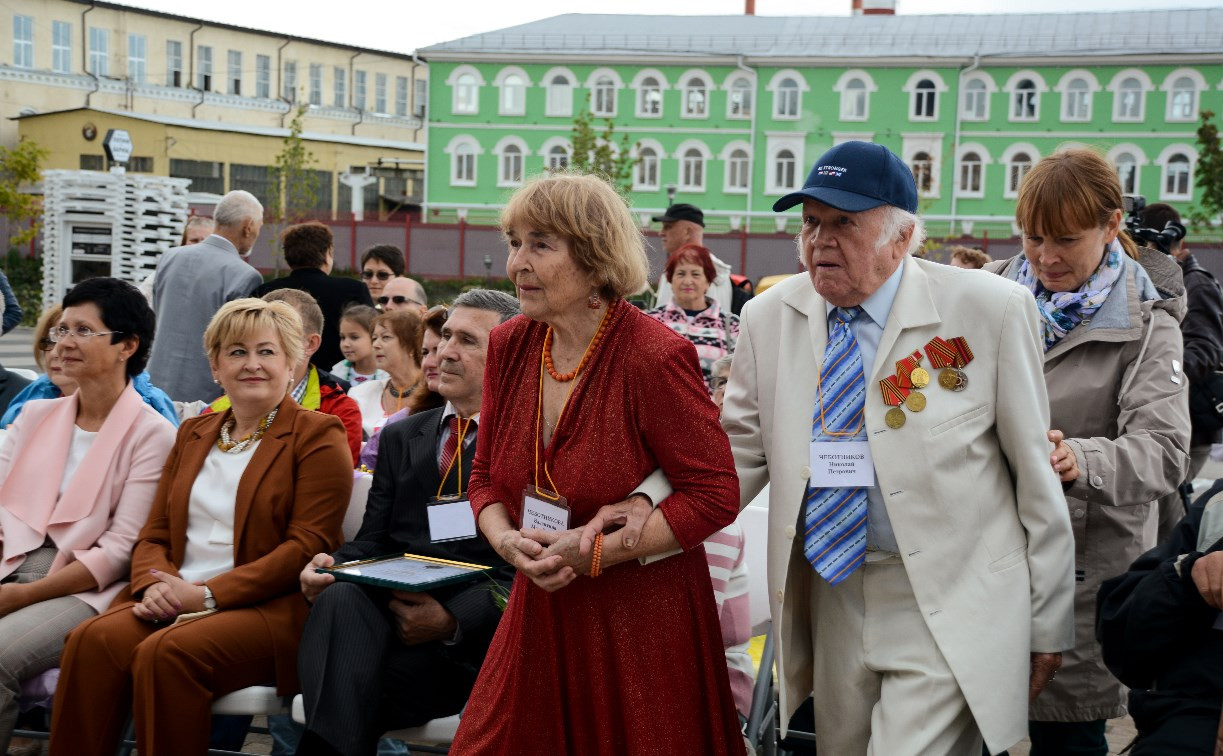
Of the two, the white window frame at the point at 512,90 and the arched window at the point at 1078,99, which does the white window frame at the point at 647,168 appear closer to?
the white window frame at the point at 512,90

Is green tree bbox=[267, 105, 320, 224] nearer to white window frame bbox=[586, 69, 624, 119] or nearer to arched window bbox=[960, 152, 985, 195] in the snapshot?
white window frame bbox=[586, 69, 624, 119]

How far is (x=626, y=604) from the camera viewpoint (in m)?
2.89

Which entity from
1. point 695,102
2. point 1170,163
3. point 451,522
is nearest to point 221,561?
point 451,522

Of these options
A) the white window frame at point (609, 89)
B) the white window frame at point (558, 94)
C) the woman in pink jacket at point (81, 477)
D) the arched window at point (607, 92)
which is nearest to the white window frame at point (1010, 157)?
the white window frame at point (609, 89)

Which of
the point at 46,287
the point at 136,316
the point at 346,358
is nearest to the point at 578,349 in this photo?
the point at 136,316

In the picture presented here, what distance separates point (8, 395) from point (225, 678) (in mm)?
3452

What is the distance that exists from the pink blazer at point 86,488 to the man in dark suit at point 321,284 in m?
2.42

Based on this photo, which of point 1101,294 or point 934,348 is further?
point 1101,294

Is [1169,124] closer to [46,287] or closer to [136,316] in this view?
[46,287]

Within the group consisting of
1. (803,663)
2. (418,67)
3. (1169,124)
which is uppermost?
(418,67)

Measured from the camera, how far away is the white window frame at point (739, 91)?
5180 cm

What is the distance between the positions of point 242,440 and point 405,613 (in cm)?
101

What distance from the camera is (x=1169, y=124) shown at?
49.4 m

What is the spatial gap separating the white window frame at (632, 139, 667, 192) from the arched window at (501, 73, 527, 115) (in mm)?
5264
